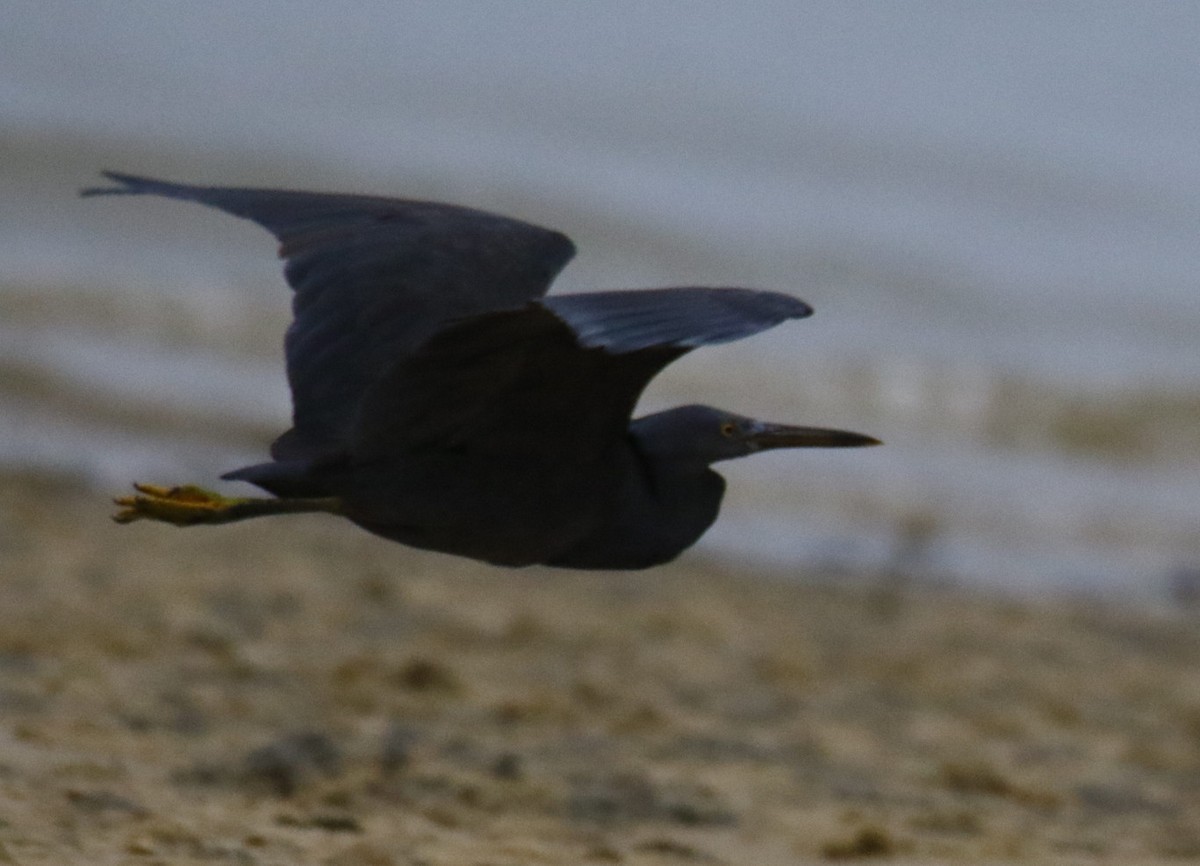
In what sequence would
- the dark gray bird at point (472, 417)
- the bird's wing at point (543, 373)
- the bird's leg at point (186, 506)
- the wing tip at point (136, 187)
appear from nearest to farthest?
the bird's wing at point (543, 373), the dark gray bird at point (472, 417), the bird's leg at point (186, 506), the wing tip at point (136, 187)

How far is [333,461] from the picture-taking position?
3.88m

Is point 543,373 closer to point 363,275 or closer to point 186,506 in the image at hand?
point 363,275

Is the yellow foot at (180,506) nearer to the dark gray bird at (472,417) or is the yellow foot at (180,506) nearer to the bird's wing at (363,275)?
the dark gray bird at (472,417)

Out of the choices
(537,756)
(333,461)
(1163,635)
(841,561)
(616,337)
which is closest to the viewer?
(616,337)

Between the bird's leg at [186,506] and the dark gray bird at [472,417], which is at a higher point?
the dark gray bird at [472,417]

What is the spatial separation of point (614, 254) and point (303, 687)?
11383mm

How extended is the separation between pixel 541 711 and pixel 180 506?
2.17 metres

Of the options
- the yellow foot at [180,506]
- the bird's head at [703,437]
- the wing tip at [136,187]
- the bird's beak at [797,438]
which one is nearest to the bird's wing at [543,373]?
the bird's head at [703,437]

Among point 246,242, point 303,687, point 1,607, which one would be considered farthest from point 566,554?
point 246,242

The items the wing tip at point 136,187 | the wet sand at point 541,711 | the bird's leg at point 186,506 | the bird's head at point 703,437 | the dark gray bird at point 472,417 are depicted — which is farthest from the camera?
the wet sand at point 541,711

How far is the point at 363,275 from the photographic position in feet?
13.7

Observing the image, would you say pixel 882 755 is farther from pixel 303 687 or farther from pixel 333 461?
pixel 333 461

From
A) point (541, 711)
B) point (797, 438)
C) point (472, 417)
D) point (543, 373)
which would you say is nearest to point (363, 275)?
point (472, 417)

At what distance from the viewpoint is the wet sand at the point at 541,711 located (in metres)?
4.71
